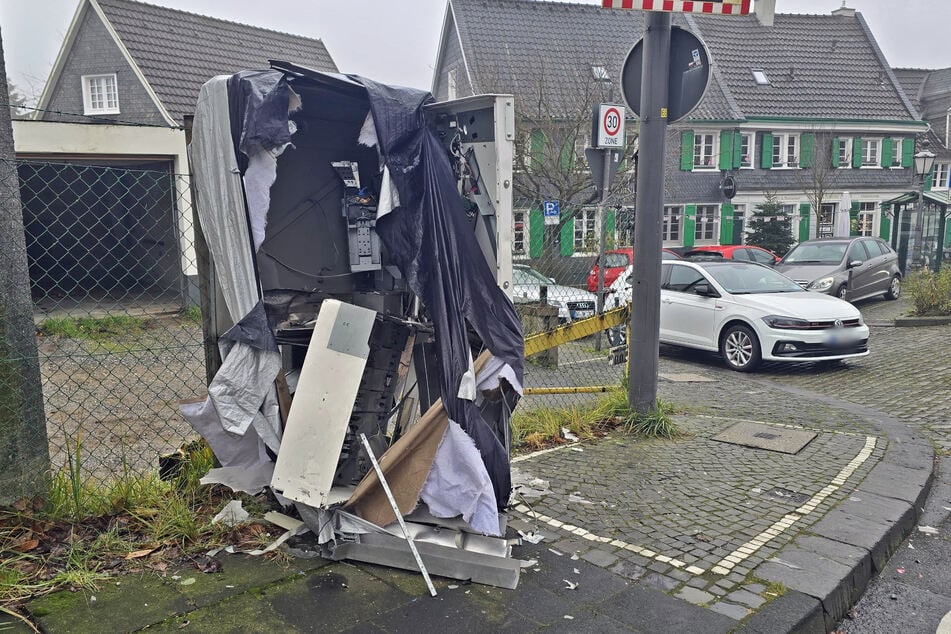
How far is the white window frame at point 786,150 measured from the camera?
103 feet

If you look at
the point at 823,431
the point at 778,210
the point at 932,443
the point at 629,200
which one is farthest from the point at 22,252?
the point at 778,210

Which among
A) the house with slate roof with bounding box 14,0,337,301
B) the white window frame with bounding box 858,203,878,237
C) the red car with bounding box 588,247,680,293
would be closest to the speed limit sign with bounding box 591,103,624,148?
the red car with bounding box 588,247,680,293

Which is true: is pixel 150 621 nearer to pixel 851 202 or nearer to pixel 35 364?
pixel 35 364

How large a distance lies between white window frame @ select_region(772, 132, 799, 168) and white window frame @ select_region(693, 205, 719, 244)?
11.7 ft

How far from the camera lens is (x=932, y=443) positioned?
21.3 feet

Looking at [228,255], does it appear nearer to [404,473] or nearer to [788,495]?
[404,473]

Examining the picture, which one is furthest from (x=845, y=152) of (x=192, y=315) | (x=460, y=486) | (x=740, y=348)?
(x=460, y=486)

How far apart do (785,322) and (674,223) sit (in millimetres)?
21214

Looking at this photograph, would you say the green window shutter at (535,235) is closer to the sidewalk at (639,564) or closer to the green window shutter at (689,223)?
the sidewalk at (639,564)

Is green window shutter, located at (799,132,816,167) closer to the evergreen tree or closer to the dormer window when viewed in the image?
the dormer window

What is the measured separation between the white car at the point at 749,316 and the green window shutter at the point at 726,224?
20148 mm

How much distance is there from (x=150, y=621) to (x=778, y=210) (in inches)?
1174

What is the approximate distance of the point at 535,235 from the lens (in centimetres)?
870

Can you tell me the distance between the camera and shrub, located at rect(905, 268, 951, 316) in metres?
13.9
